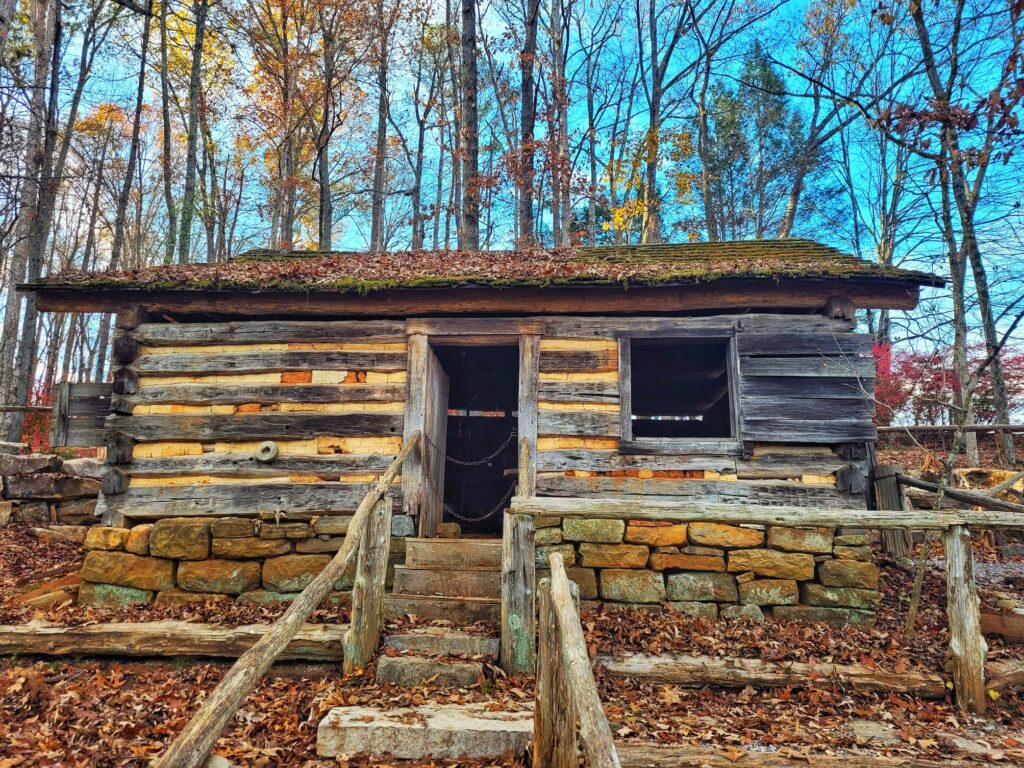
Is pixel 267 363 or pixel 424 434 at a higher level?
pixel 267 363

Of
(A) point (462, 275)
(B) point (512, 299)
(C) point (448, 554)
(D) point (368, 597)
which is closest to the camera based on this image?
(D) point (368, 597)

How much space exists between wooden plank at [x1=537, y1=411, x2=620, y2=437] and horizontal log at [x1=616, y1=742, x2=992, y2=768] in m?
3.39

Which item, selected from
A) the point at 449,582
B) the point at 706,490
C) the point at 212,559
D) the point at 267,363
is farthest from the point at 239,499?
the point at 706,490

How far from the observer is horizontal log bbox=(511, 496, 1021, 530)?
4602mm

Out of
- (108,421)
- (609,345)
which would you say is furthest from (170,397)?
(609,345)

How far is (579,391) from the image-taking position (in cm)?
655

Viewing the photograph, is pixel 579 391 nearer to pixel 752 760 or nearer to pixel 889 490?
pixel 889 490

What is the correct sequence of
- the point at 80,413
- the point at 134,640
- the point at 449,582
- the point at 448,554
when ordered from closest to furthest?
the point at 134,640
the point at 449,582
the point at 448,554
the point at 80,413

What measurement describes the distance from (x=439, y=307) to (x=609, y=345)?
2111 millimetres

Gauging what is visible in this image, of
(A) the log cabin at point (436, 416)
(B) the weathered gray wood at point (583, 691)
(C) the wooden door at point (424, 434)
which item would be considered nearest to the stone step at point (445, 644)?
(A) the log cabin at point (436, 416)

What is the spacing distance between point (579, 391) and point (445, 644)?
315cm

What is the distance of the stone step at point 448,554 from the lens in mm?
5871

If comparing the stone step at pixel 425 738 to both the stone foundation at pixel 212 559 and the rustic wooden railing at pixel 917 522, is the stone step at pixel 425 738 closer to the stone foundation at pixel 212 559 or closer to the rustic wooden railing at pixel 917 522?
the rustic wooden railing at pixel 917 522

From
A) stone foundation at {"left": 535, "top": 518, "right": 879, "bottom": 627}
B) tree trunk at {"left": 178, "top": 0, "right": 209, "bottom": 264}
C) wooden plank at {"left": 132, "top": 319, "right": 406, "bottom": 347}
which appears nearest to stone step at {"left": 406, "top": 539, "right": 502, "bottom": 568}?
stone foundation at {"left": 535, "top": 518, "right": 879, "bottom": 627}
